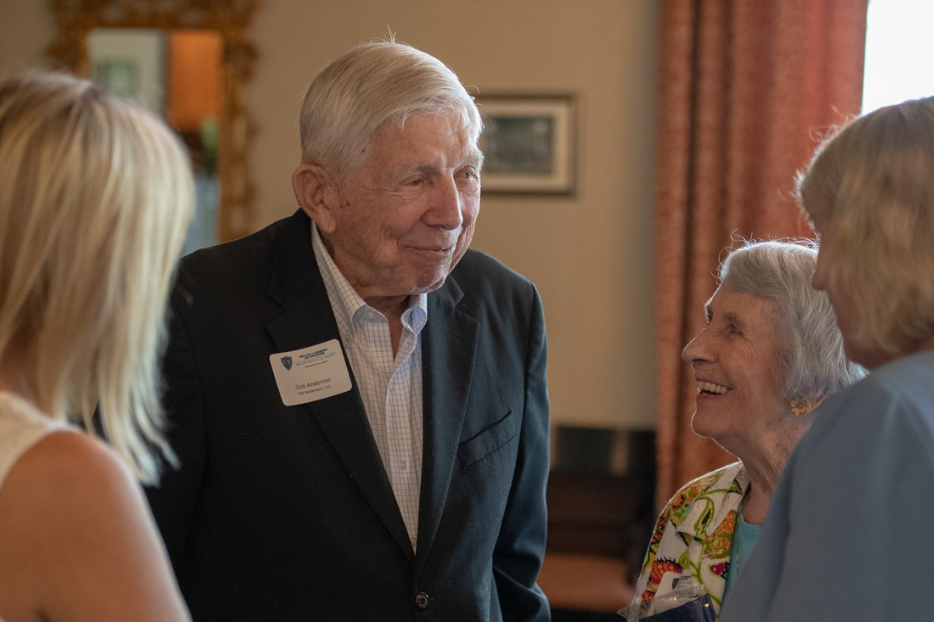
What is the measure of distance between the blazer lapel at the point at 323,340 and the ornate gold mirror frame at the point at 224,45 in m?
2.99

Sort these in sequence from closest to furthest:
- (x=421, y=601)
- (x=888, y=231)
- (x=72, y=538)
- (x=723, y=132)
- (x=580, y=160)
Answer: (x=72, y=538)
(x=888, y=231)
(x=421, y=601)
(x=723, y=132)
(x=580, y=160)

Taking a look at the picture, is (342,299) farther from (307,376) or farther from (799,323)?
(799,323)

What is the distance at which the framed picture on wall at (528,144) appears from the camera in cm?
461

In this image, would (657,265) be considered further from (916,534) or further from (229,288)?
(916,534)

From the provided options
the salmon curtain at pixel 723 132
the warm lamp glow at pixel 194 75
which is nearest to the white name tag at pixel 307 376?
the salmon curtain at pixel 723 132

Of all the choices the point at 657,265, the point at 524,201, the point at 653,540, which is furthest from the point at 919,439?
the point at 524,201

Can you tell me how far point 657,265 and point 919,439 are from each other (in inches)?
134

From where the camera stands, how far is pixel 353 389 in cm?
182

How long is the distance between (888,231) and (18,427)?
3.41 feet

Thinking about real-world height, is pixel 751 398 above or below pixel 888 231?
below

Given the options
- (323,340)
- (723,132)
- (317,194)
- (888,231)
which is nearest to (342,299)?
(323,340)

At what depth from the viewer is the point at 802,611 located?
1045 millimetres

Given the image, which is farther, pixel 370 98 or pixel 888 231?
pixel 370 98

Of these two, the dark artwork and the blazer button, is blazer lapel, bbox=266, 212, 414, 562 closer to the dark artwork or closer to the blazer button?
the blazer button
